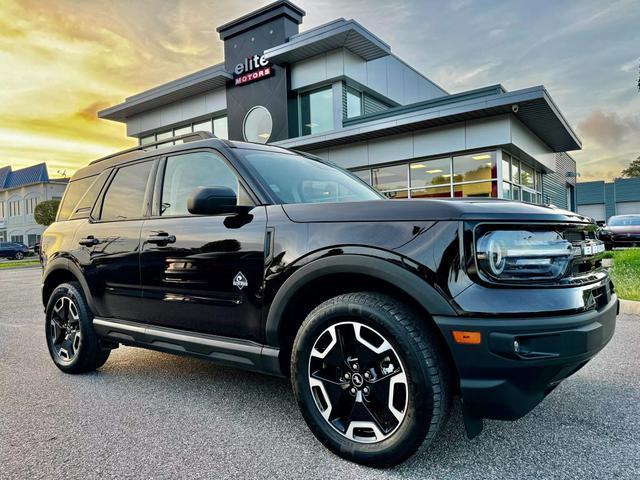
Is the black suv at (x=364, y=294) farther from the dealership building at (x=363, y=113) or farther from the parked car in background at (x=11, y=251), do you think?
the parked car in background at (x=11, y=251)

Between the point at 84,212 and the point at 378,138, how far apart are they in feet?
45.7

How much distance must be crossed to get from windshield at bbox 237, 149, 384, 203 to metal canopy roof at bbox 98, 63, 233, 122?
61.2ft

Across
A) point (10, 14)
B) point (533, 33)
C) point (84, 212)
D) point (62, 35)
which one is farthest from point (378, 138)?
point (84, 212)

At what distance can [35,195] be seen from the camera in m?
56.5

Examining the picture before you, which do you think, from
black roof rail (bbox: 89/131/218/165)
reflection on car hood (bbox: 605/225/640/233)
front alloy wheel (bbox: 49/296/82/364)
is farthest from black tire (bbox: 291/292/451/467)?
reflection on car hood (bbox: 605/225/640/233)

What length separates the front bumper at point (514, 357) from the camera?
2.06 meters

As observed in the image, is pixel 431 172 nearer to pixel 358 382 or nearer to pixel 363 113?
pixel 363 113

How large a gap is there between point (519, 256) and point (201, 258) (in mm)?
1894

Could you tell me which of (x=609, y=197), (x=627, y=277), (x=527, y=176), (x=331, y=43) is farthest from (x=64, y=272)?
(x=609, y=197)

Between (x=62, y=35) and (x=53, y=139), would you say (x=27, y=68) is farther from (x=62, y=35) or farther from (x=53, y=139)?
(x=53, y=139)

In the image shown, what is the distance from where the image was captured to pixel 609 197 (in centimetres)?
5038

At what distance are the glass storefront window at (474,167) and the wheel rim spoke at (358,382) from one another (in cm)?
1414

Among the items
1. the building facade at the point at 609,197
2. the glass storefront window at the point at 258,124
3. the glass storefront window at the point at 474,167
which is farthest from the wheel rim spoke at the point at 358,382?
the building facade at the point at 609,197

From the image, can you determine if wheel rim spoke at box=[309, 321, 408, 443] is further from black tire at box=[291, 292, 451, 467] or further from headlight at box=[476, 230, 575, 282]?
headlight at box=[476, 230, 575, 282]
